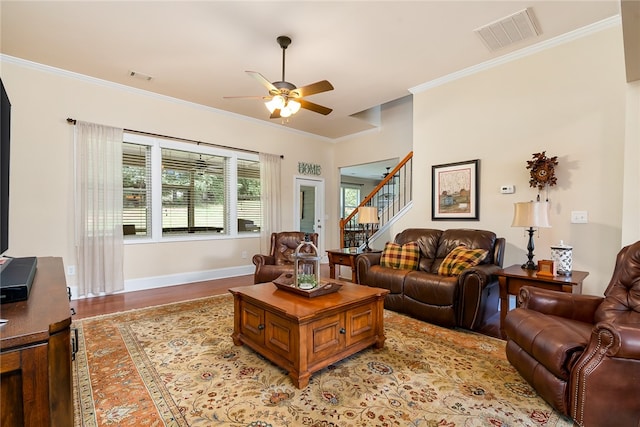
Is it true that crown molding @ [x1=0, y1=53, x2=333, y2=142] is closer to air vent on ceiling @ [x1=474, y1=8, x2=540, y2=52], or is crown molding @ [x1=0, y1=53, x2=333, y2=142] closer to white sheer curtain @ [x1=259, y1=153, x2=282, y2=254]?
white sheer curtain @ [x1=259, y1=153, x2=282, y2=254]

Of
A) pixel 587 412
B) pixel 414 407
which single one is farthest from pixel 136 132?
pixel 587 412

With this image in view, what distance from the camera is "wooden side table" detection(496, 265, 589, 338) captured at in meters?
2.47

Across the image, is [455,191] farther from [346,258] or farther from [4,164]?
[4,164]

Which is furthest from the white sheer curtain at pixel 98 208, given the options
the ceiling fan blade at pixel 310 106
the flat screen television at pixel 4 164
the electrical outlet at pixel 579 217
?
the electrical outlet at pixel 579 217

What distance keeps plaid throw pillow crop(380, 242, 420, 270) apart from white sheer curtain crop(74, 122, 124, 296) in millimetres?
3696

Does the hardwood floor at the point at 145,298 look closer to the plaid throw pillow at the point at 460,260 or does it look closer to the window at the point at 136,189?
the window at the point at 136,189

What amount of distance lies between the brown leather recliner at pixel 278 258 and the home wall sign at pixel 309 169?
2117 mm

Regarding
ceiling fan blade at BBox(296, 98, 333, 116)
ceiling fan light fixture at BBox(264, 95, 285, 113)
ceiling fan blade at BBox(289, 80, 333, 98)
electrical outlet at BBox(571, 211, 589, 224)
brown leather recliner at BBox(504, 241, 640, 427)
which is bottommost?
brown leather recliner at BBox(504, 241, 640, 427)

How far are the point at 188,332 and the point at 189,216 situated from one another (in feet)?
8.63

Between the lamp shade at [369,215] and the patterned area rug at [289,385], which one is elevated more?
the lamp shade at [369,215]

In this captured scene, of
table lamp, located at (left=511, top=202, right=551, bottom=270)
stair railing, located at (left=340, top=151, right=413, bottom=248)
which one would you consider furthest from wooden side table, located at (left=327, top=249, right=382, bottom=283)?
table lamp, located at (left=511, top=202, right=551, bottom=270)

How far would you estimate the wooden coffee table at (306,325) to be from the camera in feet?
6.60

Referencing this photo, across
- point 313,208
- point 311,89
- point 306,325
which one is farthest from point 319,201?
point 306,325

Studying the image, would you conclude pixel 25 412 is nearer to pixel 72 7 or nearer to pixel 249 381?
pixel 249 381
